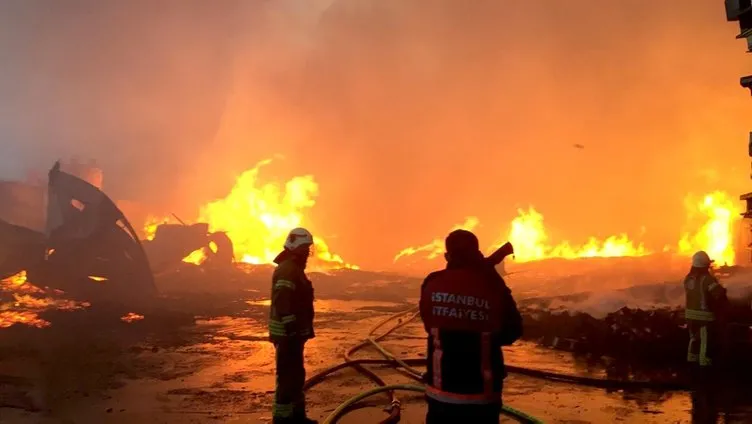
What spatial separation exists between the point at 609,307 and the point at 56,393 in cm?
1093

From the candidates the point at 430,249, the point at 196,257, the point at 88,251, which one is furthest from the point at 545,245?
the point at 88,251

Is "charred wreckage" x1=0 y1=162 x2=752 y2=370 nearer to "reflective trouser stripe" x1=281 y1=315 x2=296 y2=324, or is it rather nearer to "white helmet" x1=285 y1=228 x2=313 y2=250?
"reflective trouser stripe" x1=281 y1=315 x2=296 y2=324

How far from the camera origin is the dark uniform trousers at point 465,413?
327 centimetres

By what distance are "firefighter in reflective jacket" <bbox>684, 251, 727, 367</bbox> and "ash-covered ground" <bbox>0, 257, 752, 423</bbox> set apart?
643 millimetres

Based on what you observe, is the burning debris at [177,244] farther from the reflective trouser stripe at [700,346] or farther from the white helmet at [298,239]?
the reflective trouser stripe at [700,346]

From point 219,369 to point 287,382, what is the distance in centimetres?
429

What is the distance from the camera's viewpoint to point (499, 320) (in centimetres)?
322

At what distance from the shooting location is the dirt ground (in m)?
6.61

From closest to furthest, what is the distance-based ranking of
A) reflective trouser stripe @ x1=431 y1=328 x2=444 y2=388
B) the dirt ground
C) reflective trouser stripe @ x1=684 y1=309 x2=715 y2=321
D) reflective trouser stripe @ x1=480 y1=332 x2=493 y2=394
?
reflective trouser stripe @ x1=480 y1=332 x2=493 y2=394, reflective trouser stripe @ x1=431 y1=328 x2=444 y2=388, the dirt ground, reflective trouser stripe @ x1=684 y1=309 x2=715 y2=321

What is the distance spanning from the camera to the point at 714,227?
33.1 m

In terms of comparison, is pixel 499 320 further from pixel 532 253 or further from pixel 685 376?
pixel 532 253

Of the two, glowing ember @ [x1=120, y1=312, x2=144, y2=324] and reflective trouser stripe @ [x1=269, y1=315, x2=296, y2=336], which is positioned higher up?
reflective trouser stripe @ [x1=269, y1=315, x2=296, y2=336]

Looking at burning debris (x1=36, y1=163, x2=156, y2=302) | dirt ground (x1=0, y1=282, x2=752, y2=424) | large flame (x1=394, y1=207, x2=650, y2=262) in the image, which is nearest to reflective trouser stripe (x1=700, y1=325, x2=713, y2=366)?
dirt ground (x1=0, y1=282, x2=752, y2=424)

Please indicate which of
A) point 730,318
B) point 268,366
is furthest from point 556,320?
point 268,366
